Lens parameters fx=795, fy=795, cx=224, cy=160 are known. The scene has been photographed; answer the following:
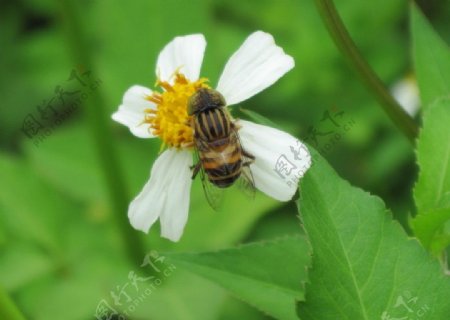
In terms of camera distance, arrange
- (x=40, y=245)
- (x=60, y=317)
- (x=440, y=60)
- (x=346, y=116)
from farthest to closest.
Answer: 1. (x=346, y=116)
2. (x=40, y=245)
3. (x=60, y=317)
4. (x=440, y=60)

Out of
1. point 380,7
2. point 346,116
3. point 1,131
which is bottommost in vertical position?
point 346,116

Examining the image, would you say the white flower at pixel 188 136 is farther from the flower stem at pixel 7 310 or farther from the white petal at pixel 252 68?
the flower stem at pixel 7 310

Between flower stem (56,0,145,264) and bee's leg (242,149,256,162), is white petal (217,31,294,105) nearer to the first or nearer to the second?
bee's leg (242,149,256,162)

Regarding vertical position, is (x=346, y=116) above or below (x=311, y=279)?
below

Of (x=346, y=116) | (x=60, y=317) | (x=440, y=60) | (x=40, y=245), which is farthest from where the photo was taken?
(x=346, y=116)

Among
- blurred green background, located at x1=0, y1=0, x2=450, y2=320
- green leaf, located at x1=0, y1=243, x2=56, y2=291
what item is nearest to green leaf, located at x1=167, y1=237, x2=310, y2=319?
blurred green background, located at x1=0, y1=0, x2=450, y2=320

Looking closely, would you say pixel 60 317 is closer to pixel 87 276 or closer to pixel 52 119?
pixel 87 276

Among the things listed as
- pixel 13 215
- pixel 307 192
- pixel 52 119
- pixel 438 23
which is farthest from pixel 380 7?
pixel 307 192
